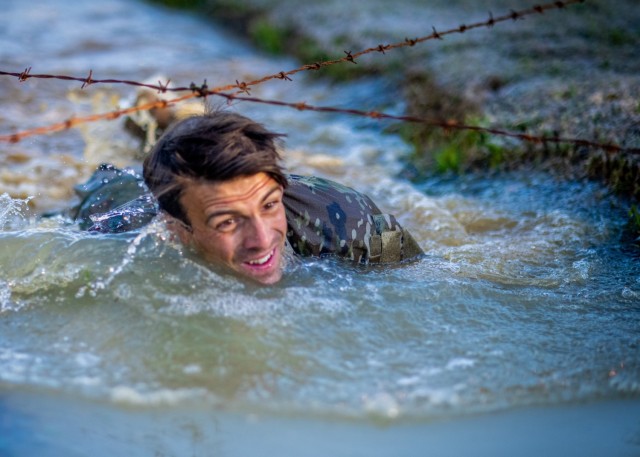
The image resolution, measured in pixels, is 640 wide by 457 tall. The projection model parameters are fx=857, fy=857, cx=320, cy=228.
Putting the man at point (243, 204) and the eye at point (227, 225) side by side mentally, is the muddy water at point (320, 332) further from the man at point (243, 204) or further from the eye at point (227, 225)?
the eye at point (227, 225)

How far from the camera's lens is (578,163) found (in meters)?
6.13

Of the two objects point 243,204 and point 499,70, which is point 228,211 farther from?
point 499,70

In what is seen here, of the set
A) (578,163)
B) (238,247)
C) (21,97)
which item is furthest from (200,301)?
(21,97)

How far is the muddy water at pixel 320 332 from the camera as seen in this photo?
3.10 metres

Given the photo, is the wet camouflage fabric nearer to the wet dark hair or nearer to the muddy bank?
the wet dark hair

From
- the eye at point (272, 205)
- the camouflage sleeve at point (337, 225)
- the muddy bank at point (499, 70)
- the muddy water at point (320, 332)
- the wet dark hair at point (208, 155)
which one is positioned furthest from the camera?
the muddy bank at point (499, 70)

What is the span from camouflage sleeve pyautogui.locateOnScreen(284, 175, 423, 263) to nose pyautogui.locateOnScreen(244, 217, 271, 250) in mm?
441

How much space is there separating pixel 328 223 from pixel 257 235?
24.2 inches

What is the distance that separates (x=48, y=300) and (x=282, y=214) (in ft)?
3.77

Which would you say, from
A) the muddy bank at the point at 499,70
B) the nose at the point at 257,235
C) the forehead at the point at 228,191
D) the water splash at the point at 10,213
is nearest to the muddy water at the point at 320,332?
the water splash at the point at 10,213

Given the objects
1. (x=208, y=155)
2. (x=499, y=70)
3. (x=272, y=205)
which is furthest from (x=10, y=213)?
(x=499, y=70)

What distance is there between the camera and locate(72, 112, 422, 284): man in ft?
12.5

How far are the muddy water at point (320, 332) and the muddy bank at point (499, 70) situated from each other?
0.62 m

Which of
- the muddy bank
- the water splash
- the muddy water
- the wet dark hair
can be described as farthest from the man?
the muddy bank
